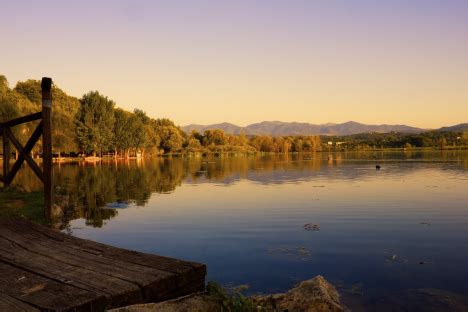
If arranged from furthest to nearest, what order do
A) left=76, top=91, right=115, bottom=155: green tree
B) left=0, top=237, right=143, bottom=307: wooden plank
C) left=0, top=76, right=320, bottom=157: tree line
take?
left=76, top=91, right=115, bottom=155: green tree
left=0, top=76, right=320, bottom=157: tree line
left=0, top=237, right=143, bottom=307: wooden plank

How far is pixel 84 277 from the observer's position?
22.0 ft

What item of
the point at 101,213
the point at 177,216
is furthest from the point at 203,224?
the point at 101,213


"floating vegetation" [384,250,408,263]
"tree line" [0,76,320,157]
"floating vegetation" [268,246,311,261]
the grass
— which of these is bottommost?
"floating vegetation" [384,250,408,263]

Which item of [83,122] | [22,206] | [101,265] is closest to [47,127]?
[22,206]

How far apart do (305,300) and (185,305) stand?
427cm

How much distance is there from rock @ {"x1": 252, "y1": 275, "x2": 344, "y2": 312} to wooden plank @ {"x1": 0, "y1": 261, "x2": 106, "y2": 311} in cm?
455

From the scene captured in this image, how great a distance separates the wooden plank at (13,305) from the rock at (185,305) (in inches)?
46.2

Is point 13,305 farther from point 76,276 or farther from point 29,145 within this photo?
point 29,145

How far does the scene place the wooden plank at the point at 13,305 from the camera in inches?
213

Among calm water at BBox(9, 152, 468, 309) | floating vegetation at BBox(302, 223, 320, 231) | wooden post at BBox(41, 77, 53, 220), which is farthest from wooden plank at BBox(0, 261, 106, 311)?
floating vegetation at BBox(302, 223, 320, 231)

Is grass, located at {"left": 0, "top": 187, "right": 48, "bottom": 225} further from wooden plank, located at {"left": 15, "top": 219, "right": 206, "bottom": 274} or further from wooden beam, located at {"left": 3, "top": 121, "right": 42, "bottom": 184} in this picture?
wooden plank, located at {"left": 15, "top": 219, "right": 206, "bottom": 274}

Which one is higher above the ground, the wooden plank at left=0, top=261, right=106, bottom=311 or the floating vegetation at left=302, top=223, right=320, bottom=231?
the wooden plank at left=0, top=261, right=106, bottom=311

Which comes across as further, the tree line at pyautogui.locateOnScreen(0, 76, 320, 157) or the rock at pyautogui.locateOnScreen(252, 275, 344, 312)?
the tree line at pyautogui.locateOnScreen(0, 76, 320, 157)

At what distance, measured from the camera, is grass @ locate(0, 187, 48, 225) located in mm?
16797
